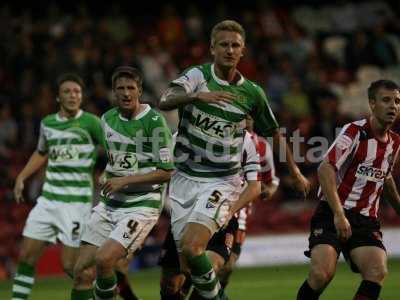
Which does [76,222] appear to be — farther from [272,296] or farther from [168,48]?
[168,48]

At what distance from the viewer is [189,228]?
7.98 m

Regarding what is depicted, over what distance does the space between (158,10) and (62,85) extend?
406 inches

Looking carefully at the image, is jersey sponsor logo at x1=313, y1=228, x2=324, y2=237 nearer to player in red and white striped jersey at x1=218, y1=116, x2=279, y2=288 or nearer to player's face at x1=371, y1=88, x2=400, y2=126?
player's face at x1=371, y1=88, x2=400, y2=126

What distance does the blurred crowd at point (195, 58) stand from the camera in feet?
54.3

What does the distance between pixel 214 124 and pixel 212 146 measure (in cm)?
19

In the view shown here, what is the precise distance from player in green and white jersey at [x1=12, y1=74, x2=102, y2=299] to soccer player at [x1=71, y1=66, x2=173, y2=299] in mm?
1486

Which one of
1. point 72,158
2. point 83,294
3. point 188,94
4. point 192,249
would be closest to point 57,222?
point 72,158

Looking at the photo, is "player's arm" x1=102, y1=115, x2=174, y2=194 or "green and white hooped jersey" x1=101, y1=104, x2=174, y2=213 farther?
"green and white hooped jersey" x1=101, y1=104, x2=174, y2=213

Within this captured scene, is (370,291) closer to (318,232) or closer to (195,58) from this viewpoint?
(318,232)

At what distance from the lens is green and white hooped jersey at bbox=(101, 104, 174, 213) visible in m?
8.66

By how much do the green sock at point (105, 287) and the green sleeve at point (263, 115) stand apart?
1697 millimetres

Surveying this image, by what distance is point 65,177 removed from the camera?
10.4 metres

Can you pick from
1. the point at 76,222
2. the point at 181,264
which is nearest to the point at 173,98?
the point at 181,264

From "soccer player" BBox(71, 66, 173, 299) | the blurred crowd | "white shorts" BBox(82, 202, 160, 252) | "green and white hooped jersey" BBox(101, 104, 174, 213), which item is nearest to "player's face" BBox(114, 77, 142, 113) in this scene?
Result: "soccer player" BBox(71, 66, 173, 299)
